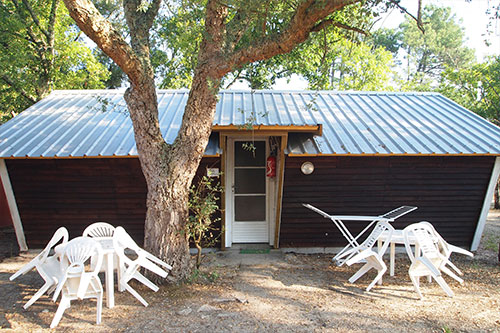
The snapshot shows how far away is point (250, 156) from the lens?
289 inches

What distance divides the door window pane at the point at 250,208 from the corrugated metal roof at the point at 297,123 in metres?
1.58

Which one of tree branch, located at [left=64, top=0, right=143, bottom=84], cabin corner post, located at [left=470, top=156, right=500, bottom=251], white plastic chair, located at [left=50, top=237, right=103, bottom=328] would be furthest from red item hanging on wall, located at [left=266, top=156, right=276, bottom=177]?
cabin corner post, located at [left=470, top=156, right=500, bottom=251]

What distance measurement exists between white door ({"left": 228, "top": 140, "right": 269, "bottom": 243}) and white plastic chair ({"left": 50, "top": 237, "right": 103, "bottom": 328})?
3692mm

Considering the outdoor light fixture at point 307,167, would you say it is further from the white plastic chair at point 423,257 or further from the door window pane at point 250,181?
the white plastic chair at point 423,257

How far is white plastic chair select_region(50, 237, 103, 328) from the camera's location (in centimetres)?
376

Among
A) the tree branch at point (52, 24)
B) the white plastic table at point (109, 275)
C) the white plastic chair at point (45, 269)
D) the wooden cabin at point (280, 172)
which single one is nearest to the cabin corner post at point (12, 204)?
the wooden cabin at point (280, 172)

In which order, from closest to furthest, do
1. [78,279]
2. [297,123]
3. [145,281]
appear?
[78,279], [145,281], [297,123]

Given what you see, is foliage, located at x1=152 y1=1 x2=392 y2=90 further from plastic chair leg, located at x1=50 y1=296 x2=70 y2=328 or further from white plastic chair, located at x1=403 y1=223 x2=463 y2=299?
plastic chair leg, located at x1=50 y1=296 x2=70 y2=328

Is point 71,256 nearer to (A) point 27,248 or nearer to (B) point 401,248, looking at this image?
(A) point 27,248

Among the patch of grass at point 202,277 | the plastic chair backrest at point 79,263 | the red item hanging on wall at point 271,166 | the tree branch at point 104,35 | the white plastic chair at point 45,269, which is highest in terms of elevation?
the tree branch at point 104,35

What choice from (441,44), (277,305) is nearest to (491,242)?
(277,305)

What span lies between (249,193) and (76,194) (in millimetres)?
3429

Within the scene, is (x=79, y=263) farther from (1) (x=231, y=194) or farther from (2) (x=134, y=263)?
(1) (x=231, y=194)

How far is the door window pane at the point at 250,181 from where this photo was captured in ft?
24.1
